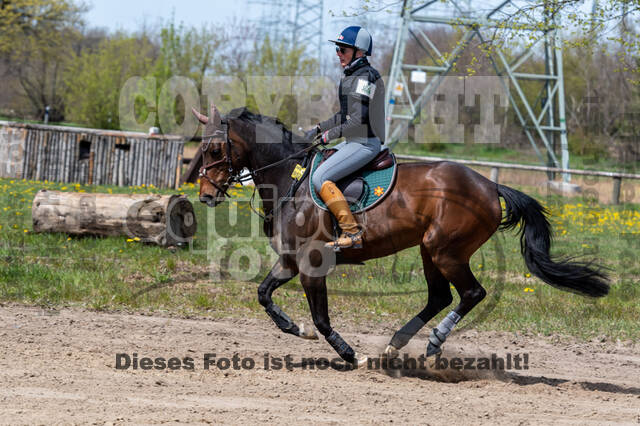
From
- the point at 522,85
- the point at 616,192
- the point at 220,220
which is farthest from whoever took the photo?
the point at 522,85

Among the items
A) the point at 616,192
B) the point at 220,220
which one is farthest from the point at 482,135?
the point at 220,220

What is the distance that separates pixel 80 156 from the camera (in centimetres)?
1941

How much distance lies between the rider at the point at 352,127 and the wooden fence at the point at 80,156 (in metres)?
13.8

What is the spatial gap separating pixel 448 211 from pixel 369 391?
1.90m

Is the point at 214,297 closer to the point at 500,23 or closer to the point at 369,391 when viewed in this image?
the point at 369,391

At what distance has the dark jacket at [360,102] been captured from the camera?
582 cm

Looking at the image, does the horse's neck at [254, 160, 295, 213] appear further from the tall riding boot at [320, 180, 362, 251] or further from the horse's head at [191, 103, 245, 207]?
the tall riding boot at [320, 180, 362, 251]

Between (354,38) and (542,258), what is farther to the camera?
(542,258)

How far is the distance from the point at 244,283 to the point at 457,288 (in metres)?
4.11

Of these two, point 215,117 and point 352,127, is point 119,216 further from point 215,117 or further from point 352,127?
point 352,127

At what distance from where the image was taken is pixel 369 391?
5180mm

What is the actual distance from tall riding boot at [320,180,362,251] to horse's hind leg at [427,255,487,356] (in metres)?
0.82

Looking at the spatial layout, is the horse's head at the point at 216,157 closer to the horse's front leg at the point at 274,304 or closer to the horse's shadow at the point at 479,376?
the horse's front leg at the point at 274,304

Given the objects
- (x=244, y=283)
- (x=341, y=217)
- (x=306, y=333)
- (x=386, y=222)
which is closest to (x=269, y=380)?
(x=306, y=333)
